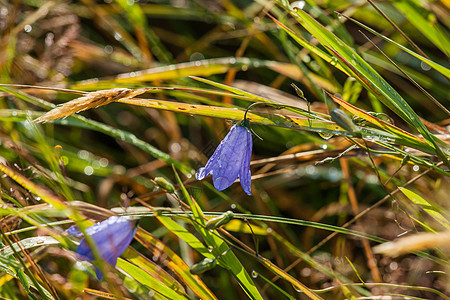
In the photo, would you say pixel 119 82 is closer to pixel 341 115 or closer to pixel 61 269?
pixel 61 269

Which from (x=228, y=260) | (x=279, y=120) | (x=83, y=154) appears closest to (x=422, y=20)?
(x=279, y=120)

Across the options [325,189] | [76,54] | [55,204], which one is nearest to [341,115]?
[55,204]

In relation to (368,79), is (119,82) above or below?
below

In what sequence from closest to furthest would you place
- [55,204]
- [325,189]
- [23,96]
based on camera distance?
[55,204] → [23,96] → [325,189]

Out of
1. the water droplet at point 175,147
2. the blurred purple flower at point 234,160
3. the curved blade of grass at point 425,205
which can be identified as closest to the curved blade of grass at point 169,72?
the water droplet at point 175,147

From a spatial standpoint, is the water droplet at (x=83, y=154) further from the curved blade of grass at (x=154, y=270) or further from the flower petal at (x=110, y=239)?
the flower petal at (x=110, y=239)

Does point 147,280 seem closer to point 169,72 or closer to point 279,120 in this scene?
point 279,120
